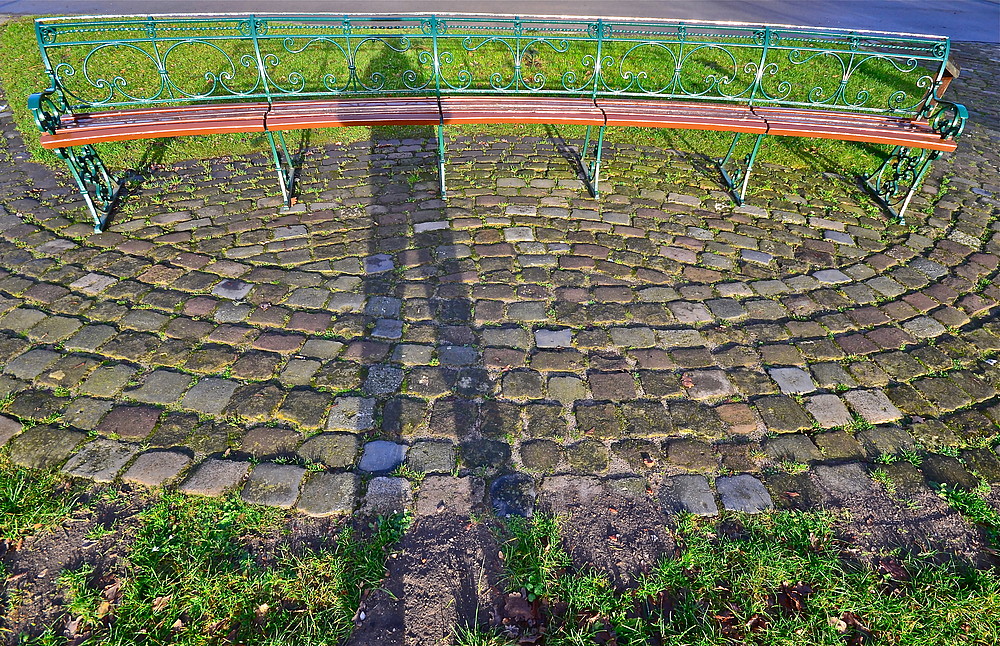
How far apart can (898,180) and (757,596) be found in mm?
4045

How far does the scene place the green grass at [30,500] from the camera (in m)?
2.28

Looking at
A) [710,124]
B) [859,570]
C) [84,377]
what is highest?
[710,124]

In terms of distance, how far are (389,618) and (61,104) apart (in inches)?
184

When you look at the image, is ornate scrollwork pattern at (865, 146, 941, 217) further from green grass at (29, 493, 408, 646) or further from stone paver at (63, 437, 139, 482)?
stone paver at (63, 437, 139, 482)

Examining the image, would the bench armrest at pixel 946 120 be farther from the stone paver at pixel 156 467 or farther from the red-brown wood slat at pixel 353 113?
the stone paver at pixel 156 467

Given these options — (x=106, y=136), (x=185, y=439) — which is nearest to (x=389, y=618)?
(x=185, y=439)

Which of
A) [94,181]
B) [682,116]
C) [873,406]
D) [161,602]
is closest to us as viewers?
[161,602]

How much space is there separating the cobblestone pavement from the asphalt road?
7.17 meters

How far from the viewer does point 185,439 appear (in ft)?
8.64

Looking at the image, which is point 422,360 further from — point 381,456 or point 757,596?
point 757,596

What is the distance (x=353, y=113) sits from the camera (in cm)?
450

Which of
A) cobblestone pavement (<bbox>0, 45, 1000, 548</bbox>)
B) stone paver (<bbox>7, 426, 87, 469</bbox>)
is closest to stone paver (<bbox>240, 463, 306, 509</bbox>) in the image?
cobblestone pavement (<bbox>0, 45, 1000, 548</bbox>)

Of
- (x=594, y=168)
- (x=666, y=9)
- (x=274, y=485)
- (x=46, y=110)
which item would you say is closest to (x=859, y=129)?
(x=594, y=168)

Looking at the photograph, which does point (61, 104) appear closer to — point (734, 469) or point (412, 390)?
point (412, 390)
